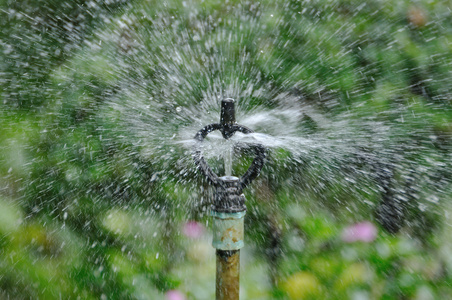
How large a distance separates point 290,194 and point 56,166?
60 centimetres

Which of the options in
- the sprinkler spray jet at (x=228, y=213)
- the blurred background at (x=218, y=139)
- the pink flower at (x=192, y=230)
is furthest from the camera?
the pink flower at (x=192, y=230)

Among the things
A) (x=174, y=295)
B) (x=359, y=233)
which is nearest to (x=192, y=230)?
(x=174, y=295)

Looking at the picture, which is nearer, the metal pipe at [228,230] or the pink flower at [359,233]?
the metal pipe at [228,230]

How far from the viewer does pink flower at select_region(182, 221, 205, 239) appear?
1.35 meters

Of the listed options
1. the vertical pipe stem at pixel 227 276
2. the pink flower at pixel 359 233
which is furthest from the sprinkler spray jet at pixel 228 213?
the pink flower at pixel 359 233

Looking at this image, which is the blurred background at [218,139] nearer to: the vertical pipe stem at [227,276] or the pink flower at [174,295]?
the pink flower at [174,295]

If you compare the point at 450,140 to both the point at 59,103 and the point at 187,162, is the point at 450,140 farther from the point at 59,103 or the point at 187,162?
the point at 59,103

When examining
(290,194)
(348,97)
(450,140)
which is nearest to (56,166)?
(290,194)

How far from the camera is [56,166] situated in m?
1.25

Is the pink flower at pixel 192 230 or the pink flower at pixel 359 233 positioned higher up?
the pink flower at pixel 359 233

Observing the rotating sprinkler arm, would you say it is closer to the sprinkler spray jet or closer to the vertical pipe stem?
the sprinkler spray jet

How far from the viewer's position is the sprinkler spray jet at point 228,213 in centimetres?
80

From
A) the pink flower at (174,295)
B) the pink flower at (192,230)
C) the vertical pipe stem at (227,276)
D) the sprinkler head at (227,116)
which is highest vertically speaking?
the sprinkler head at (227,116)

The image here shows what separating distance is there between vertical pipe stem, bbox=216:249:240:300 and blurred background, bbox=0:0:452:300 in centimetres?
44
